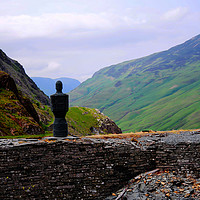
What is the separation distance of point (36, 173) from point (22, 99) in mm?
21025

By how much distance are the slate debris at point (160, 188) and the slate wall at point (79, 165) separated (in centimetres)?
49

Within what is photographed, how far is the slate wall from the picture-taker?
1204 cm

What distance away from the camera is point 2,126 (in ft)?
67.8

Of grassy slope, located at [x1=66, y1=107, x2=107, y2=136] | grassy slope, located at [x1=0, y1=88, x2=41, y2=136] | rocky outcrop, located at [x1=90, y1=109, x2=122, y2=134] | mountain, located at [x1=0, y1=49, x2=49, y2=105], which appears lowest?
rocky outcrop, located at [x1=90, y1=109, x2=122, y2=134]

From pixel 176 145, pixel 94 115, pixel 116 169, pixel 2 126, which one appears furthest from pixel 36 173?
pixel 94 115

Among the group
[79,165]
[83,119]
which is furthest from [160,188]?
[83,119]

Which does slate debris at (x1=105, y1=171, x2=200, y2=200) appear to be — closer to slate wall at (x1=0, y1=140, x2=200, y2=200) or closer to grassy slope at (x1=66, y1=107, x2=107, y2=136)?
slate wall at (x1=0, y1=140, x2=200, y2=200)

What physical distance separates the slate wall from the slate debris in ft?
1.61

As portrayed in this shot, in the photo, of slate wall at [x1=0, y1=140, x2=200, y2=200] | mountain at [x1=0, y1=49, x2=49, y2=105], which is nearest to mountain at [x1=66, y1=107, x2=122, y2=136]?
mountain at [x1=0, y1=49, x2=49, y2=105]

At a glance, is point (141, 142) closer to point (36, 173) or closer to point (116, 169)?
point (116, 169)

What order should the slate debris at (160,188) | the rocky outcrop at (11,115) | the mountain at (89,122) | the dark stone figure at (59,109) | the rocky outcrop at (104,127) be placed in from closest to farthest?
the slate debris at (160,188), the dark stone figure at (59,109), the rocky outcrop at (11,115), the mountain at (89,122), the rocky outcrop at (104,127)

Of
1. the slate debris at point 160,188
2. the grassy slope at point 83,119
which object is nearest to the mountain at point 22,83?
the grassy slope at point 83,119

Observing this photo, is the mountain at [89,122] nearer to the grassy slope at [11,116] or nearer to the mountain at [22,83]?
the mountain at [22,83]

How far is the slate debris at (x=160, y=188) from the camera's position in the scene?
1151cm
